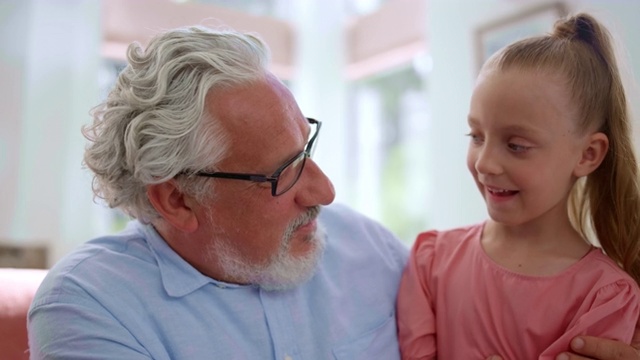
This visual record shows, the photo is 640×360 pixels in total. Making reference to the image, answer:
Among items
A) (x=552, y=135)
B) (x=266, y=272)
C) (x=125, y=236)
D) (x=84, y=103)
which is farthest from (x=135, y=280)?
(x=84, y=103)

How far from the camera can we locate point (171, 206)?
1475mm

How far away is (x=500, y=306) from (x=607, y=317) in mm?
218

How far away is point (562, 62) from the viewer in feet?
4.46

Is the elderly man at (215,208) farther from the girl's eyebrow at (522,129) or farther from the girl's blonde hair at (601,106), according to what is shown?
the girl's blonde hair at (601,106)

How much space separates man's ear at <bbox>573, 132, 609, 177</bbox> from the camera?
1387mm

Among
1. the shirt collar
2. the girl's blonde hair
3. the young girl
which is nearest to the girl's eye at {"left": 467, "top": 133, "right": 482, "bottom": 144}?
the young girl

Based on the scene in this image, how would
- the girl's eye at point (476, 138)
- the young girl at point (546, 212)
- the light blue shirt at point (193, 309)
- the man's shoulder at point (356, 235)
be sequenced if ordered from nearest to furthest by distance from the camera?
the light blue shirt at point (193, 309) → the young girl at point (546, 212) → the girl's eye at point (476, 138) → the man's shoulder at point (356, 235)

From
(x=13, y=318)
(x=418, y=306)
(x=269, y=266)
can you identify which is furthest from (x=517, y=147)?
(x=13, y=318)

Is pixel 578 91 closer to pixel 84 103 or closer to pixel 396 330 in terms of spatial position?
pixel 396 330

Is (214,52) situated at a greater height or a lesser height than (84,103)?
greater

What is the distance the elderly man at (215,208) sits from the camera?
1.37 m

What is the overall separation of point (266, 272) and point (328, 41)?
164 inches

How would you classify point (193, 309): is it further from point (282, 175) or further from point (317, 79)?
point (317, 79)

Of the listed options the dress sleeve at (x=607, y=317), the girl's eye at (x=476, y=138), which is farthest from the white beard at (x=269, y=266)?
the dress sleeve at (x=607, y=317)
